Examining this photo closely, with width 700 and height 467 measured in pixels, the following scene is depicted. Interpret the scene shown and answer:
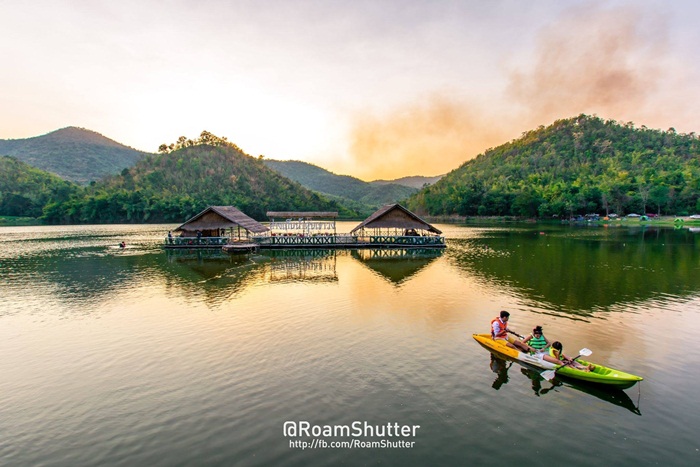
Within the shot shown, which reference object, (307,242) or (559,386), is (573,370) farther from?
(307,242)

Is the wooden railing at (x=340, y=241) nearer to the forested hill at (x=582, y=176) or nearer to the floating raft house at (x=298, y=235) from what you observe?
the floating raft house at (x=298, y=235)

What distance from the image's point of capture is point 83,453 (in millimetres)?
7039

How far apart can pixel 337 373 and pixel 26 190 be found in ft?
383

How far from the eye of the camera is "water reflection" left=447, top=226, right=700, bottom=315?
18.0 meters

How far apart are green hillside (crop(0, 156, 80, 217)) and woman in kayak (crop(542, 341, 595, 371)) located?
106515 millimetres

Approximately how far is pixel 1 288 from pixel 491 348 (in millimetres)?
26365

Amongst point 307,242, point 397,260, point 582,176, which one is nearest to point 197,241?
point 307,242

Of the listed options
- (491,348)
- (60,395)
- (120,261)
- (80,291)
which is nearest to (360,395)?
(491,348)

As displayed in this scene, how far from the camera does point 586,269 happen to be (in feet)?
80.9

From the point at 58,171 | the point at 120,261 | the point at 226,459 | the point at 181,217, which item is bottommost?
the point at 226,459

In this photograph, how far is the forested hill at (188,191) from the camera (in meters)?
84.8

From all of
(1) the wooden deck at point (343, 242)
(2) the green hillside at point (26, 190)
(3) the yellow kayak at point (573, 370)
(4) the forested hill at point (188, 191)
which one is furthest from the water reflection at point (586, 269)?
(2) the green hillside at point (26, 190)

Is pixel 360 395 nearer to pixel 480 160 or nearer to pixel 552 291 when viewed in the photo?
pixel 552 291

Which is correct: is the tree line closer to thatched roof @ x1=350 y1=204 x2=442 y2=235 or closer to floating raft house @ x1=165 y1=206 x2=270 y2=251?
floating raft house @ x1=165 y1=206 x2=270 y2=251
